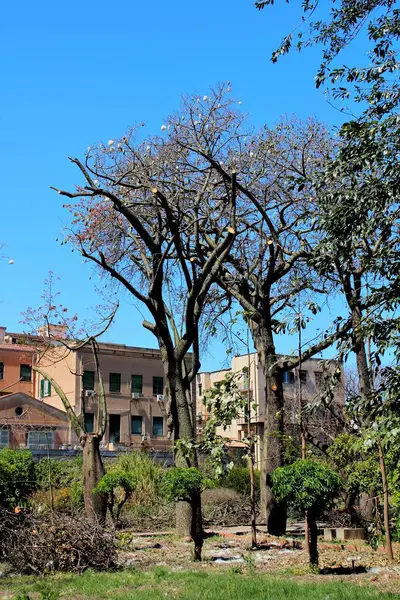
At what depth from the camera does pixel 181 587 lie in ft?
30.8

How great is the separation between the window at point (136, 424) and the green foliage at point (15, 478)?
37.5 meters

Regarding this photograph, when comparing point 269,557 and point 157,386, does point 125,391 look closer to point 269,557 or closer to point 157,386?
point 157,386

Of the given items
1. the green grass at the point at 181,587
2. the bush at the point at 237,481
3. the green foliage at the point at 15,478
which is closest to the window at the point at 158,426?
the bush at the point at 237,481

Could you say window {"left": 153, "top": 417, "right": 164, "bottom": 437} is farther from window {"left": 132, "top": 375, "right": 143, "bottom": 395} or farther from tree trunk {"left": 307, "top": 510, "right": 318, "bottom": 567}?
tree trunk {"left": 307, "top": 510, "right": 318, "bottom": 567}

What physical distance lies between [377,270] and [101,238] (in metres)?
11.1

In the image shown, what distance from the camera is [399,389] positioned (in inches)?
328

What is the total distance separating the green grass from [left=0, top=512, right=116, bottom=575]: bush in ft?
1.42

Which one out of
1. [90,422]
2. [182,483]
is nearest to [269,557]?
[182,483]

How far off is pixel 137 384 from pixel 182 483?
4035 cm

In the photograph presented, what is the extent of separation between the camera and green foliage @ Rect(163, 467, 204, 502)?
12.4 meters

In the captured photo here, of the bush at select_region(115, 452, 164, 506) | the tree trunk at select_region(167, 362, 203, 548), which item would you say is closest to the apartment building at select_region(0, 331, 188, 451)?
the bush at select_region(115, 452, 164, 506)

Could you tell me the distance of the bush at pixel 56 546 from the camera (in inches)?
436

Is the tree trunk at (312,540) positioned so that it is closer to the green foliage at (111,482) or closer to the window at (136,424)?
the green foliage at (111,482)

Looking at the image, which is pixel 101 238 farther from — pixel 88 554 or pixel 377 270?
pixel 377 270
